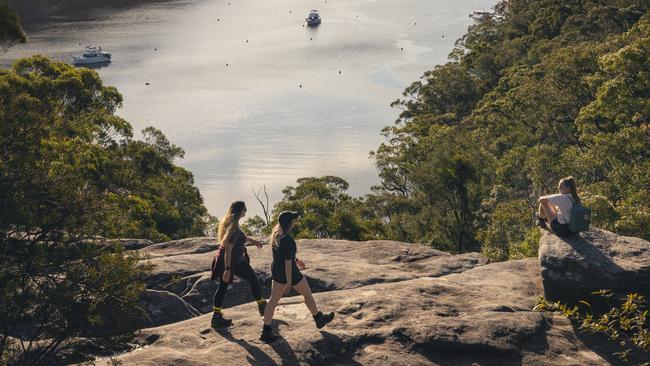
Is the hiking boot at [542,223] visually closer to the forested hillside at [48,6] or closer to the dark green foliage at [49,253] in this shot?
the dark green foliage at [49,253]

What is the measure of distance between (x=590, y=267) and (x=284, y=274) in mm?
5258

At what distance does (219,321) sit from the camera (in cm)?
1185

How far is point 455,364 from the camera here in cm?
1116

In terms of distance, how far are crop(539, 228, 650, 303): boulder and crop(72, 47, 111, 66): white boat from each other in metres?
104

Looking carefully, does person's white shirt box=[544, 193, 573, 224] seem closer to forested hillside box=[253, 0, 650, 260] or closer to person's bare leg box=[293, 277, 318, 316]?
person's bare leg box=[293, 277, 318, 316]

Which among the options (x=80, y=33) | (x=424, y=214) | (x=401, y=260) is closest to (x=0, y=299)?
(x=401, y=260)

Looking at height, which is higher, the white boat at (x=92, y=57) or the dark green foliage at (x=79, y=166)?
the white boat at (x=92, y=57)

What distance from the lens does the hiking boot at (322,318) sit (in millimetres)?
11492

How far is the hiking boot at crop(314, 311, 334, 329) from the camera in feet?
37.7

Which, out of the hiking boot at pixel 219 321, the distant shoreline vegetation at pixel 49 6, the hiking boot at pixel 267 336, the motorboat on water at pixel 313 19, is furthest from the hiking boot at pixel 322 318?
the distant shoreline vegetation at pixel 49 6

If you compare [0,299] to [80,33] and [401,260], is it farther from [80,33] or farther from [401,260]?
[80,33]

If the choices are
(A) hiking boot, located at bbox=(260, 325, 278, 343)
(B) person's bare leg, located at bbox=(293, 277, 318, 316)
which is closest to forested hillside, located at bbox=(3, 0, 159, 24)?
(B) person's bare leg, located at bbox=(293, 277, 318, 316)

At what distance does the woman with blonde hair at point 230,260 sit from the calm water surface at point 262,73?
5622cm

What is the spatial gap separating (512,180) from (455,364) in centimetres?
3043
